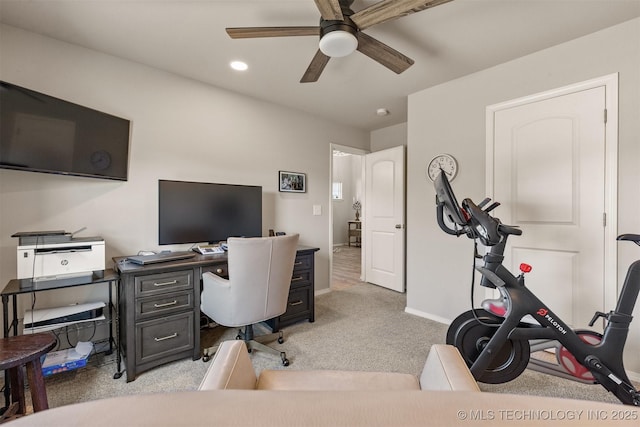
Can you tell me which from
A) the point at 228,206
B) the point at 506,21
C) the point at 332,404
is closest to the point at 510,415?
the point at 332,404

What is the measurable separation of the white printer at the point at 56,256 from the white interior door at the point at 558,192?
3.29m

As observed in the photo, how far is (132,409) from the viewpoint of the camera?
0.40 m

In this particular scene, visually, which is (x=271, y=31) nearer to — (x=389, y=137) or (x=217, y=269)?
(x=217, y=269)

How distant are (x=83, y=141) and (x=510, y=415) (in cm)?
276

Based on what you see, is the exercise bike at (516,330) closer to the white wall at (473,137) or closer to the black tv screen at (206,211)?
the white wall at (473,137)

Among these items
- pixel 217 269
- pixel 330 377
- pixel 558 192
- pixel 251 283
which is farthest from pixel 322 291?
pixel 558 192

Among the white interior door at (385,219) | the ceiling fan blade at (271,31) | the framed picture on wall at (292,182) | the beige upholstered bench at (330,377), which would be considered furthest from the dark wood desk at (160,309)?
the white interior door at (385,219)

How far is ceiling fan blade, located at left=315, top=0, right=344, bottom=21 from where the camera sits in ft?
4.65

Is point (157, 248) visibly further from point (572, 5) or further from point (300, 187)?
point (572, 5)

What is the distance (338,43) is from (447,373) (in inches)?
70.0

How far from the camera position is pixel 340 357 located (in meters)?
2.19

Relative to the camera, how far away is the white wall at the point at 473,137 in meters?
1.91

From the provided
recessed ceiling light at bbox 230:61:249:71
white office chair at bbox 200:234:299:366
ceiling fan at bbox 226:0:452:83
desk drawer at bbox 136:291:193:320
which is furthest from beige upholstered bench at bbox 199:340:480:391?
recessed ceiling light at bbox 230:61:249:71

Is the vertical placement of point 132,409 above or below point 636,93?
below
